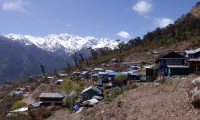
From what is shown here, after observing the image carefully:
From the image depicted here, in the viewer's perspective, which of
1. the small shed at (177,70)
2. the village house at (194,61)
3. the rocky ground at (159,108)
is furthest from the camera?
the small shed at (177,70)

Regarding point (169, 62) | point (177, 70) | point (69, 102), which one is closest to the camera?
point (177, 70)

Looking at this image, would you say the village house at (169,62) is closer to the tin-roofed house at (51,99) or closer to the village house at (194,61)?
the village house at (194,61)

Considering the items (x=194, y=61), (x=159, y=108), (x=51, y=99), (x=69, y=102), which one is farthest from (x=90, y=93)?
(x=159, y=108)

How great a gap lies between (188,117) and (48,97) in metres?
58.5

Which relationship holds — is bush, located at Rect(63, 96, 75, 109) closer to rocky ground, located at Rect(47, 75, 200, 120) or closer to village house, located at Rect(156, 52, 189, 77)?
village house, located at Rect(156, 52, 189, 77)

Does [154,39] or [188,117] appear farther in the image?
[154,39]

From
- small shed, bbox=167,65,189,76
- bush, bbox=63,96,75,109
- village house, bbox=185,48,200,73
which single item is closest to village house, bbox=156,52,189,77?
small shed, bbox=167,65,189,76

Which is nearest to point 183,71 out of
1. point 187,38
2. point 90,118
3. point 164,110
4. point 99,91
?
point 99,91

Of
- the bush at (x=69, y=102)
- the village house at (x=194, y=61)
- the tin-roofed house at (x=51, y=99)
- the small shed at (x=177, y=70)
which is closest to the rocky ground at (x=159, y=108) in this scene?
the small shed at (x=177, y=70)

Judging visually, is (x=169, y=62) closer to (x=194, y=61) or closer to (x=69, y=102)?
(x=194, y=61)

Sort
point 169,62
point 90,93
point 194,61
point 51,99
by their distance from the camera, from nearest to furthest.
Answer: point 194,61, point 169,62, point 90,93, point 51,99

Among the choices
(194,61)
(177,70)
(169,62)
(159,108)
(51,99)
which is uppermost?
(194,61)

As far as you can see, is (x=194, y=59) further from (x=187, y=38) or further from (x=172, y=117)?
(x=187, y=38)

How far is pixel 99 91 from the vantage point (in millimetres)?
71625
